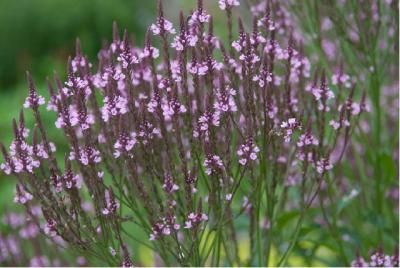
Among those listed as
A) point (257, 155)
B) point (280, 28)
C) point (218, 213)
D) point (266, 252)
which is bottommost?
point (266, 252)

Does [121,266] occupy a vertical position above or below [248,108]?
below

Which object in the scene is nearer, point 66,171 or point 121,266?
point 66,171

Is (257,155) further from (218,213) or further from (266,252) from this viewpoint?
(266,252)

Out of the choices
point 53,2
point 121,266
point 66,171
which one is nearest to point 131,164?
point 66,171

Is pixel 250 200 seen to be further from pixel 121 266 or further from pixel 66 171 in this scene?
pixel 66 171

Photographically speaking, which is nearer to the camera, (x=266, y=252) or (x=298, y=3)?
(x=266, y=252)

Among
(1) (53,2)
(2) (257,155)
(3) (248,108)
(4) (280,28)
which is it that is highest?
(1) (53,2)


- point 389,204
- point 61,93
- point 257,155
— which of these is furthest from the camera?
point 389,204

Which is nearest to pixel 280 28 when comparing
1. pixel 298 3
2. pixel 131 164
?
pixel 298 3

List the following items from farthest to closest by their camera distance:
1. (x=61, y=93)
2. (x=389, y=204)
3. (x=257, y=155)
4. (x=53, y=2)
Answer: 1. (x=53, y=2)
2. (x=389, y=204)
3. (x=257, y=155)
4. (x=61, y=93)
